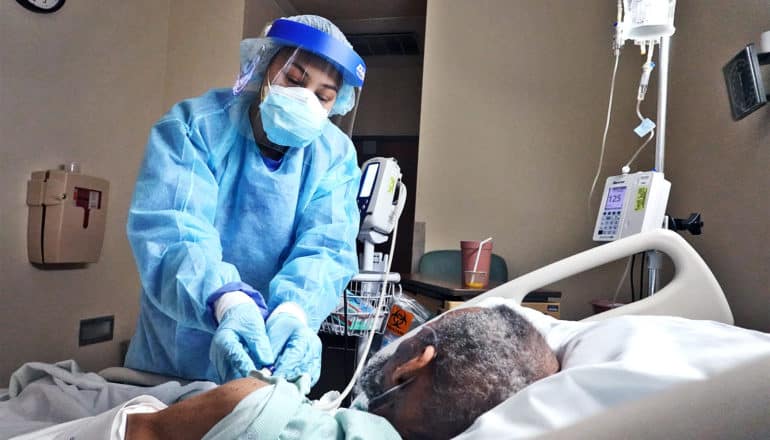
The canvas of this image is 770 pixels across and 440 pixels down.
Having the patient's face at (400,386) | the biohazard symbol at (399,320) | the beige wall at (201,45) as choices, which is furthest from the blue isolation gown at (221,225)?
the beige wall at (201,45)

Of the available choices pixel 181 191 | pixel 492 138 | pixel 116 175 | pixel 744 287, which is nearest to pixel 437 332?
pixel 181 191

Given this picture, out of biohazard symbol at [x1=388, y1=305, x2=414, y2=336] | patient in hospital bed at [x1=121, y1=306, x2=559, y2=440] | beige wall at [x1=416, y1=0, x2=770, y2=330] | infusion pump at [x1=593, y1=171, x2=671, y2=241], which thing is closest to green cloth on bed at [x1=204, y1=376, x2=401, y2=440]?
patient in hospital bed at [x1=121, y1=306, x2=559, y2=440]

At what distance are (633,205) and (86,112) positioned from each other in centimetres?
265

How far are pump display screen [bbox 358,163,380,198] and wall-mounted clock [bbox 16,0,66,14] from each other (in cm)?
185

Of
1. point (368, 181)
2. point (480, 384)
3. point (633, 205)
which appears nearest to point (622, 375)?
point (480, 384)

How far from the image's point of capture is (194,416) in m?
0.62

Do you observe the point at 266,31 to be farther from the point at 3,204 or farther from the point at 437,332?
the point at 3,204

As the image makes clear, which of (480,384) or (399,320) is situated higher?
(480,384)

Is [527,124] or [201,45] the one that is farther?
[201,45]

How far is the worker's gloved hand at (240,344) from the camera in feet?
2.70

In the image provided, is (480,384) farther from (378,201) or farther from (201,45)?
(201,45)

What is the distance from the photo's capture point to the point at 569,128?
281 centimetres

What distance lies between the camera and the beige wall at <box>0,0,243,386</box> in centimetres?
240

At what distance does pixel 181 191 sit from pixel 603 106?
2.39 meters
